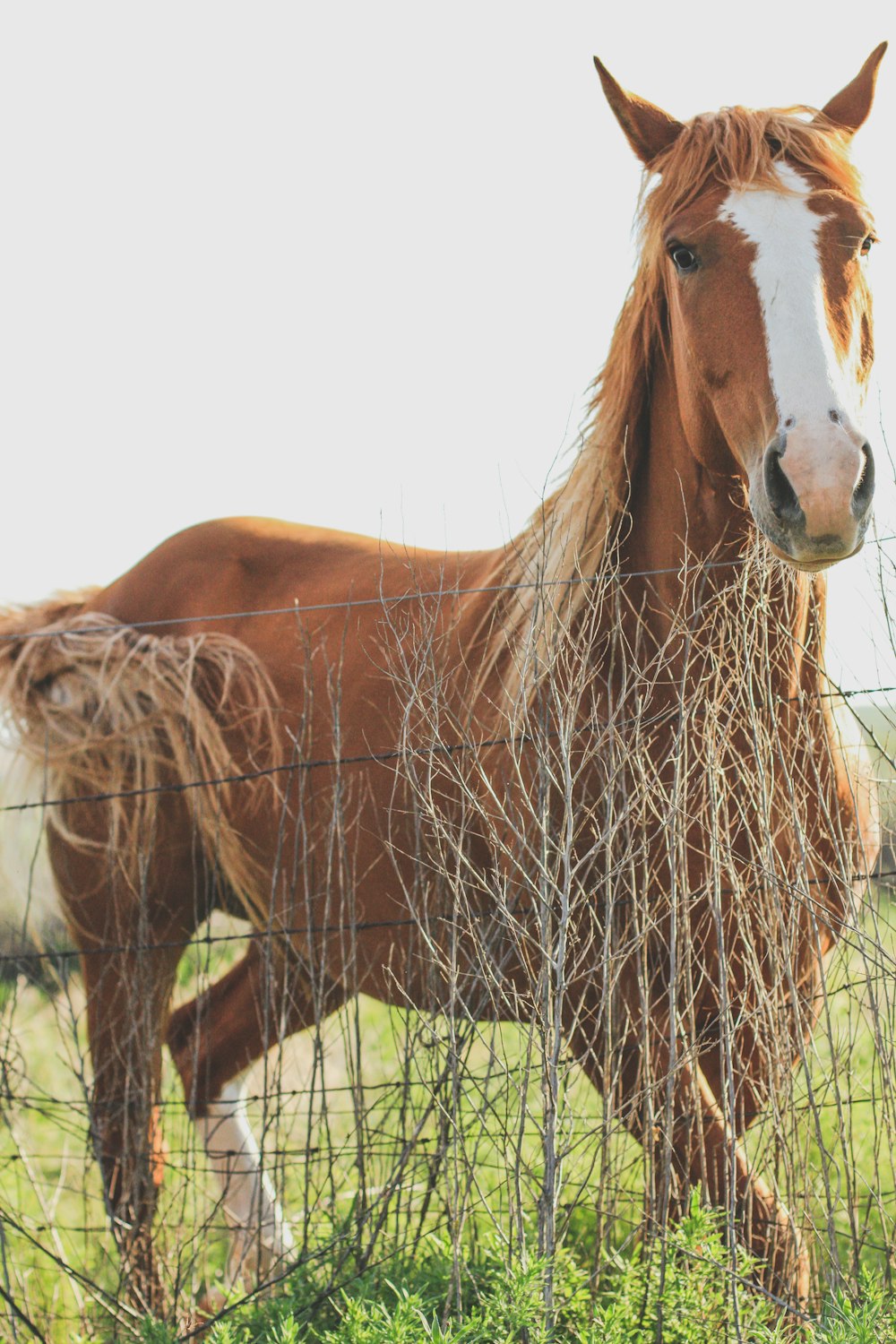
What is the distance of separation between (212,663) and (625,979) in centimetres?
172

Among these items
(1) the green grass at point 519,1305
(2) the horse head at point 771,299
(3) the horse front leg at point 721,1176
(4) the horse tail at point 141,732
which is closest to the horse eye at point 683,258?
(2) the horse head at point 771,299

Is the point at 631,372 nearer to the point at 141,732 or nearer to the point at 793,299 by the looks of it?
the point at 793,299

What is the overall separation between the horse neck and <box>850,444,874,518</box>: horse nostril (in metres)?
0.30

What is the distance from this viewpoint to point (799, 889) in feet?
7.73

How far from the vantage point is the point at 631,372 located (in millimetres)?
2861

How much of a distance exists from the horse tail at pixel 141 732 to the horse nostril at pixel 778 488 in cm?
179

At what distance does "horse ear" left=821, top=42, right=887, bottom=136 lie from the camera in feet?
9.62

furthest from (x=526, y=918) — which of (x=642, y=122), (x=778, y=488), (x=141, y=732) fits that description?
(x=642, y=122)

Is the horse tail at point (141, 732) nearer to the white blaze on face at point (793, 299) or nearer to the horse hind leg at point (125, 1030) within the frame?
the horse hind leg at point (125, 1030)

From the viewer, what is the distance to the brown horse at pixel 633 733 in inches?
90.4

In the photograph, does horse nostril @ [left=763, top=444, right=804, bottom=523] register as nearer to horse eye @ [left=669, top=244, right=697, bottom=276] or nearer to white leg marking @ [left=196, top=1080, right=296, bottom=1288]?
horse eye @ [left=669, top=244, right=697, bottom=276]

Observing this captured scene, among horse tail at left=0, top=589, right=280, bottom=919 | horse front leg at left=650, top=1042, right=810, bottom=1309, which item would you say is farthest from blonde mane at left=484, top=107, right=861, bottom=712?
horse tail at left=0, top=589, right=280, bottom=919

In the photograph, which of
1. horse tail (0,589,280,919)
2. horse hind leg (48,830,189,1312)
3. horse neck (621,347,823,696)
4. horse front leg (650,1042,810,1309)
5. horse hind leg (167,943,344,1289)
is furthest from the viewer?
horse hind leg (167,943,344,1289)

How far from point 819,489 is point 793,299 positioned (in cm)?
43
